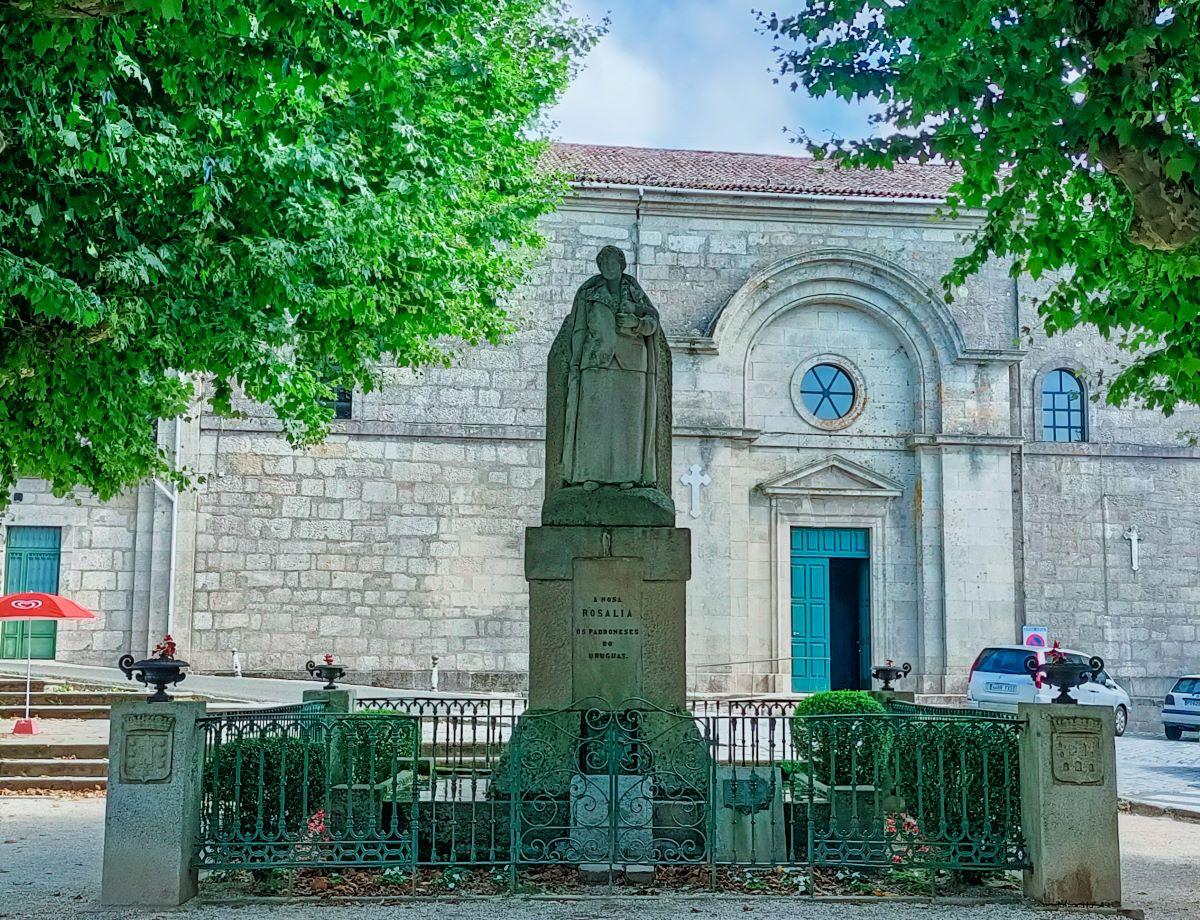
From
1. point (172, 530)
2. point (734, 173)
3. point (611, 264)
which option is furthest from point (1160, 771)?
point (172, 530)

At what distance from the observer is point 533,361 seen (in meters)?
23.2

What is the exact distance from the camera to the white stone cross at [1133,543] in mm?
23984

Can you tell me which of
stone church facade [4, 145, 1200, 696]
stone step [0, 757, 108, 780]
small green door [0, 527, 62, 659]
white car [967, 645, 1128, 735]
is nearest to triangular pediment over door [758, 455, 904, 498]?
stone church facade [4, 145, 1200, 696]

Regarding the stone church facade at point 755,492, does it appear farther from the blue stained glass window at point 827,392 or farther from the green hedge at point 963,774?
the green hedge at point 963,774

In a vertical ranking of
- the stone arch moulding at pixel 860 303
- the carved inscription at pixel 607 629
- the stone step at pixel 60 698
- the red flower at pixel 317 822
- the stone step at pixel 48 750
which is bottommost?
the stone step at pixel 48 750

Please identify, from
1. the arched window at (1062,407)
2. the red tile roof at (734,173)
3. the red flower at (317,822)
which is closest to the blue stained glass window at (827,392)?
the red tile roof at (734,173)

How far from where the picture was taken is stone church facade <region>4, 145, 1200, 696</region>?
72.7ft

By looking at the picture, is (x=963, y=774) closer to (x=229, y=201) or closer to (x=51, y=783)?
(x=229, y=201)

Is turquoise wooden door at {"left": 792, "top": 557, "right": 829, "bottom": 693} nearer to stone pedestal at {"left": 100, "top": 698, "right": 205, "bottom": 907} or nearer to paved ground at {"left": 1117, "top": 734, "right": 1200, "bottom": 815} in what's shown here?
paved ground at {"left": 1117, "top": 734, "right": 1200, "bottom": 815}

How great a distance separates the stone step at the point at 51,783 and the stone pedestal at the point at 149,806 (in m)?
6.58

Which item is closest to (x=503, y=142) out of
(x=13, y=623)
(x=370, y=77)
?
(x=370, y=77)

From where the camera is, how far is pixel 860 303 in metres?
23.8

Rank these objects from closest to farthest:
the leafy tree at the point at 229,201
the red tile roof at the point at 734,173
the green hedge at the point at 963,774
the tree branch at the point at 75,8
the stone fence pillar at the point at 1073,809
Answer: the tree branch at the point at 75,8
the stone fence pillar at the point at 1073,809
the green hedge at the point at 963,774
the leafy tree at the point at 229,201
the red tile roof at the point at 734,173

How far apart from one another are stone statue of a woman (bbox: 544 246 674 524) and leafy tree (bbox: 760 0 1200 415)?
7.57 feet
